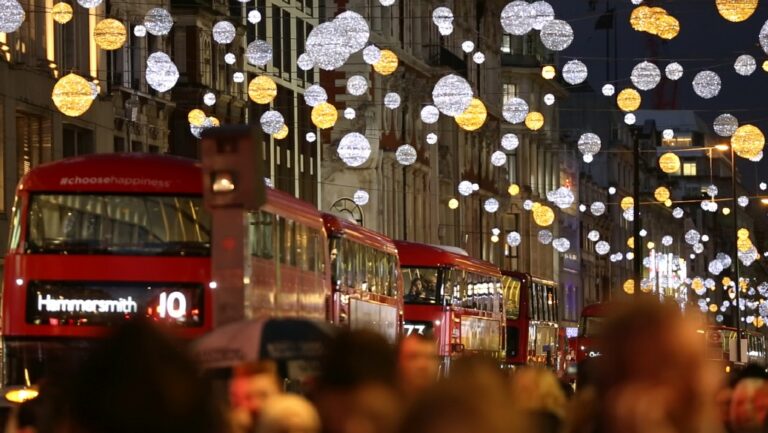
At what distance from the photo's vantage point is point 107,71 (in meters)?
44.5

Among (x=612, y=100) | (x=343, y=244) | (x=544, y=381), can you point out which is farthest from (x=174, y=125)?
(x=612, y=100)

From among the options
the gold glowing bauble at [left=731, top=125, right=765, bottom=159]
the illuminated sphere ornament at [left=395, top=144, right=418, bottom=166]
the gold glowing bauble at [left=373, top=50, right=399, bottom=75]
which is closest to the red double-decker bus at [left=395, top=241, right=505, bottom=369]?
the gold glowing bauble at [left=373, top=50, right=399, bottom=75]

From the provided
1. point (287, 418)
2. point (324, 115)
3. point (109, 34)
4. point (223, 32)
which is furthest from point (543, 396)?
point (324, 115)

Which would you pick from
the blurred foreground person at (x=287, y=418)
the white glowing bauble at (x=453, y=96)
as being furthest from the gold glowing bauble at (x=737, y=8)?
the blurred foreground person at (x=287, y=418)

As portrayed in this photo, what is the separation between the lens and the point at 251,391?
29.8ft

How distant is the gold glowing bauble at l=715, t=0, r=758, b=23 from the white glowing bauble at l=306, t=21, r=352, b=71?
5.90 metres

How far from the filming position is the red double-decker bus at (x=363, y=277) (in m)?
28.9

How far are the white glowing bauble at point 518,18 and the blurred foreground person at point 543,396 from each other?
23.0 metres

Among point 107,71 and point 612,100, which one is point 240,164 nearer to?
point 107,71

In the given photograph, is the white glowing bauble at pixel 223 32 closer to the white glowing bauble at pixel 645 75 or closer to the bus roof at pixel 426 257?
the bus roof at pixel 426 257

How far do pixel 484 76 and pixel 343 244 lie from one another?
59.7 meters

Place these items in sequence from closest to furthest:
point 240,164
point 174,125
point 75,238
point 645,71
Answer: point 240,164 < point 75,238 < point 645,71 < point 174,125

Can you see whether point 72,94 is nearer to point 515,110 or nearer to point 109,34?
point 109,34

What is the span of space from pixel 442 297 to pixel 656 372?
33.6 m
